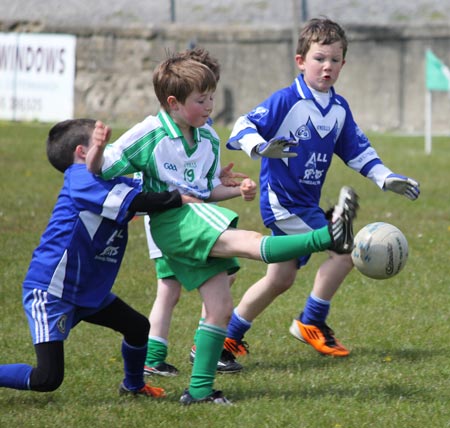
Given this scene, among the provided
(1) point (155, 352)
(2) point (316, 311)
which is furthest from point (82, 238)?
(2) point (316, 311)

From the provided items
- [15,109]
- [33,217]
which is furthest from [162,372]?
[15,109]

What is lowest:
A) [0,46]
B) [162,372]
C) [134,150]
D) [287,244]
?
[162,372]

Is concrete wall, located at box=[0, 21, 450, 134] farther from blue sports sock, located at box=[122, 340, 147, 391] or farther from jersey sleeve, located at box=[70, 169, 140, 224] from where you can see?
jersey sleeve, located at box=[70, 169, 140, 224]

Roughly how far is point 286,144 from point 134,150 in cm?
75

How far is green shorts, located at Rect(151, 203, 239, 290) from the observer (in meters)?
4.99

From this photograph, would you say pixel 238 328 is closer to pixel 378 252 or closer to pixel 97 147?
pixel 378 252

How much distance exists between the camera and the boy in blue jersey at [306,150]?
5961mm

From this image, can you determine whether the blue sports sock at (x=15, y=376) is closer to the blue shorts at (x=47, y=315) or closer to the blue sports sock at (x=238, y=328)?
the blue shorts at (x=47, y=315)

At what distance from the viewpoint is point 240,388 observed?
554 centimetres

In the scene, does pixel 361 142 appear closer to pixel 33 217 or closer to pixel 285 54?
pixel 33 217

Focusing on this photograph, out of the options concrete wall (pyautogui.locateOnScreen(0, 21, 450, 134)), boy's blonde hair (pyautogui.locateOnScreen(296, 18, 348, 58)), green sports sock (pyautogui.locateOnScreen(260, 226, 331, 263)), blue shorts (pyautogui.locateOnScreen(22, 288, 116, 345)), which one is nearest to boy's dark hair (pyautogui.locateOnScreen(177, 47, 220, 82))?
boy's blonde hair (pyautogui.locateOnScreen(296, 18, 348, 58))

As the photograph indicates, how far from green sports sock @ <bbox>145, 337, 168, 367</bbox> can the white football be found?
1348 mm

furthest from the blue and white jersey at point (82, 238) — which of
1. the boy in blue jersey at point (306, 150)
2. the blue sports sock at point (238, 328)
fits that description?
the blue sports sock at point (238, 328)

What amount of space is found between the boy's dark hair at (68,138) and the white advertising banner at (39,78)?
15.5m
